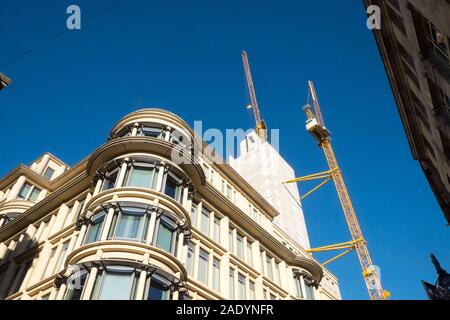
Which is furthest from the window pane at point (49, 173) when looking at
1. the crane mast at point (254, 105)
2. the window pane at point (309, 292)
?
the crane mast at point (254, 105)

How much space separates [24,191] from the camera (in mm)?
33281

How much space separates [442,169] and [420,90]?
4355 millimetres

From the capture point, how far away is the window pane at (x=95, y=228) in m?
17.6

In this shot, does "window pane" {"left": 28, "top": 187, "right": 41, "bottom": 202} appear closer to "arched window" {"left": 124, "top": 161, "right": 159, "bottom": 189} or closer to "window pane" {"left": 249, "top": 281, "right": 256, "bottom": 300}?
"arched window" {"left": 124, "top": 161, "right": 159, "bottom": 189}

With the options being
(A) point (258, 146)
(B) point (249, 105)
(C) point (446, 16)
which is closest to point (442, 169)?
(C) point (446, 16)

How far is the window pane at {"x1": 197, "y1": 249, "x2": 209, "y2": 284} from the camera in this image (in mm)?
21000

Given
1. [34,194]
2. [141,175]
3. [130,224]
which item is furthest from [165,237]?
[34,194]

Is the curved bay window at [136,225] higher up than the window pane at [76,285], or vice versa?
the curved bay window at [136,225]

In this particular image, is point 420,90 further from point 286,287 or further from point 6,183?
point 6,183

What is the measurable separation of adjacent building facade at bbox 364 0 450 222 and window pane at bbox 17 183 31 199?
33.0 metres

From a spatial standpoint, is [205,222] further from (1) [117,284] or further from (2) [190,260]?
(1) [117,284]

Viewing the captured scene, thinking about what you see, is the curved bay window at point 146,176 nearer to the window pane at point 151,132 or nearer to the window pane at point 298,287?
the window pane at point 151,132

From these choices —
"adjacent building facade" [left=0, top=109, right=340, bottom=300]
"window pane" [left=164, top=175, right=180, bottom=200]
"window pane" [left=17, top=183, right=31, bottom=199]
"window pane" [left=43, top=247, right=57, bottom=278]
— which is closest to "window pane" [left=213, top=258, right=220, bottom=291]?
"adjacent building facade" [left=0, top=109, right=340, bottom=300]

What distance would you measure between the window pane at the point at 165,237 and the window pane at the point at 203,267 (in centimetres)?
359
